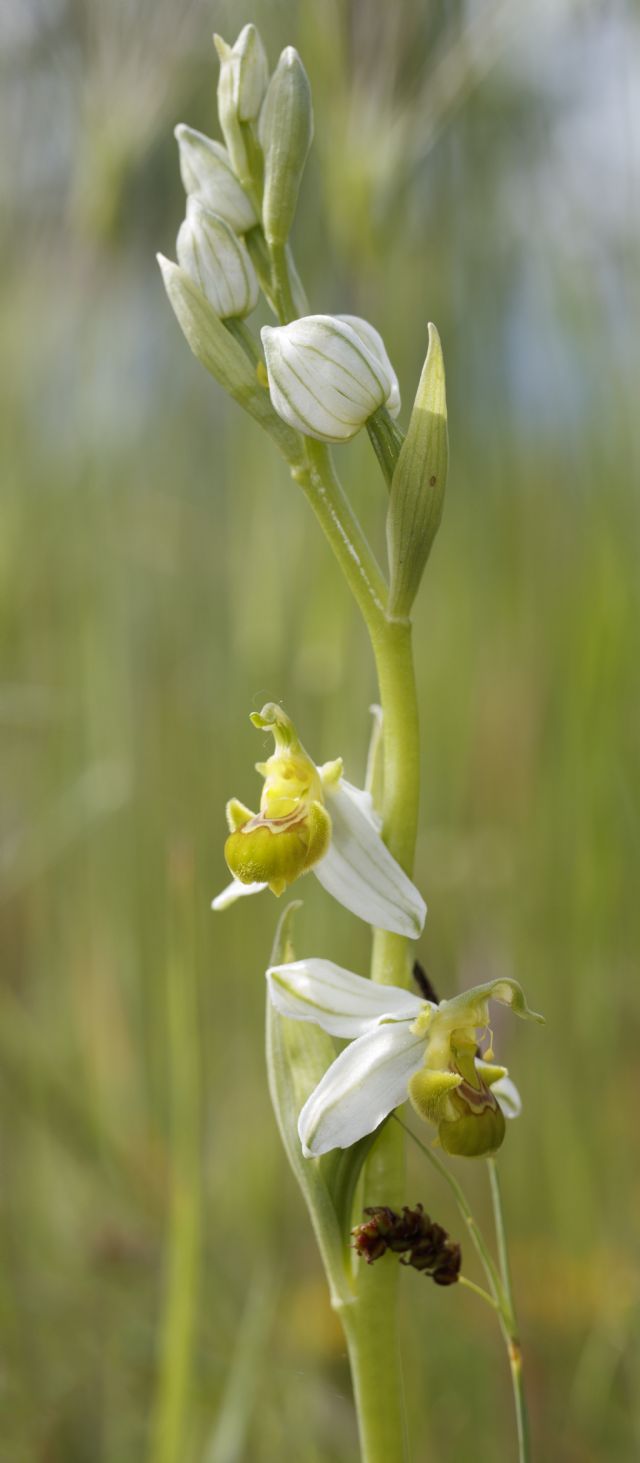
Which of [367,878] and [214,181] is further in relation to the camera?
[214,181]

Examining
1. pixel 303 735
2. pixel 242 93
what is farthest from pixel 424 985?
pixel 303 735

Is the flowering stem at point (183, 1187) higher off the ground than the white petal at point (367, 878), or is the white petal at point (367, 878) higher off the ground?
the white petal at point (367, 878)

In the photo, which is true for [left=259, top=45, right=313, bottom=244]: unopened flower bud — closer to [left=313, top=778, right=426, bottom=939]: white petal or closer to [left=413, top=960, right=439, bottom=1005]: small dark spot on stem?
[left=313, top=778, right=426, bottom=939]: white petal

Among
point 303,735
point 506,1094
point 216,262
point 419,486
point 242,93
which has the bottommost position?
point 506,1094

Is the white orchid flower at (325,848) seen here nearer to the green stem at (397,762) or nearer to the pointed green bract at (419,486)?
the green stem at (397,762)

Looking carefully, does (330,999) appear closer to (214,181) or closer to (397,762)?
(397,762)

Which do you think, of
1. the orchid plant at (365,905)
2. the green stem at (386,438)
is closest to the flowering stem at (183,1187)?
the orchid plant at (365,905)

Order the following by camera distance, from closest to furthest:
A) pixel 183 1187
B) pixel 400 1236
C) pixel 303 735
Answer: pixel 400 1236, pixel 183 1187, pixel 303 735
